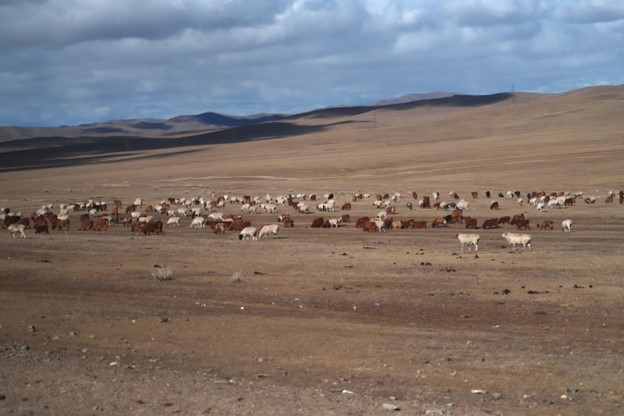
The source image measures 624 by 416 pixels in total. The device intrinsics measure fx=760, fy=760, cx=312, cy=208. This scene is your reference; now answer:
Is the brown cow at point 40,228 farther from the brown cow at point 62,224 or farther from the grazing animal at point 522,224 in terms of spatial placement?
the grazing animal at point 522,224

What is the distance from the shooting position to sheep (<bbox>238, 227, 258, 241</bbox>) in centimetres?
3031

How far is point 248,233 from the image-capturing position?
3039 centimetres

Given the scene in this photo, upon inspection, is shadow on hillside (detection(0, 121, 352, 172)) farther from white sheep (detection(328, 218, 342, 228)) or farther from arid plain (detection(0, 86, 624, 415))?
arid plain (detection(0, 86, 624, 415))

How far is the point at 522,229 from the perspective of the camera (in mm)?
33281

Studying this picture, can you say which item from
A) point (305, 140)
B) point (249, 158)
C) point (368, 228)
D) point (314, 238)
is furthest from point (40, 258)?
point (305, 140)

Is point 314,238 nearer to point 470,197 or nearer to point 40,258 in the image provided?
point 40,258

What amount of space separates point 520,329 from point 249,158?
10122 centimetres

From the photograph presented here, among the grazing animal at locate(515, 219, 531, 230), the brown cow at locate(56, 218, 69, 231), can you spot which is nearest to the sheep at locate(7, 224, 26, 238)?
the brown cow at locate(56, 218, 69, 231)

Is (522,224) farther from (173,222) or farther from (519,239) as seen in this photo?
(173,222)

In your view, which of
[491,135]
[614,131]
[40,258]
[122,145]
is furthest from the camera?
[122,145]

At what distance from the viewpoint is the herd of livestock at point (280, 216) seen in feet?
108

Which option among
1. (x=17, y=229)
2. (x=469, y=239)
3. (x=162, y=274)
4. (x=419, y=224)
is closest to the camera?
(x=162, y=274)

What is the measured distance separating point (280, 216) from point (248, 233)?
31.9 feet

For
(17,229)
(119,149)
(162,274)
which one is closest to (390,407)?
(162,274)
